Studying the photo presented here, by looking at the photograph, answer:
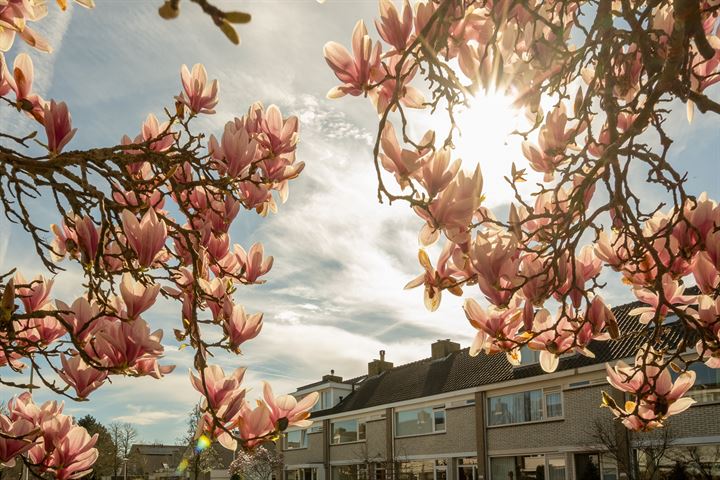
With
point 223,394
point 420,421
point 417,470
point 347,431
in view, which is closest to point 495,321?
point 223,394

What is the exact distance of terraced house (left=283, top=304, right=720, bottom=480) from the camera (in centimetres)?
1584

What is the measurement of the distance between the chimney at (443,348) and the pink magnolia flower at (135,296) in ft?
90.4

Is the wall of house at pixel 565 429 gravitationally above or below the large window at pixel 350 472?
above

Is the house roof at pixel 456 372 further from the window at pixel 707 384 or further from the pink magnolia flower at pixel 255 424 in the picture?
the pink magnolia flower at pixel 255 424

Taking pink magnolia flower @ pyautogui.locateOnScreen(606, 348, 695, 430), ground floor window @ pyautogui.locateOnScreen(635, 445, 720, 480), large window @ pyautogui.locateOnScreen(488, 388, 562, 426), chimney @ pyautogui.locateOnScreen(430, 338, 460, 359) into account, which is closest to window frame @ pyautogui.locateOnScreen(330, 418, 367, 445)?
chimney @ pyautogui.locateOnScreen(430, 338, 460, 359)

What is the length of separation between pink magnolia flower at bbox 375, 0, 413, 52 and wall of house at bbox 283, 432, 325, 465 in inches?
1256

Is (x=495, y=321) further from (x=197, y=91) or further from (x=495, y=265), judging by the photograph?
(x=197, y=91)

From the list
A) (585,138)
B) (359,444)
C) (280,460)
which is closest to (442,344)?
(359,444)

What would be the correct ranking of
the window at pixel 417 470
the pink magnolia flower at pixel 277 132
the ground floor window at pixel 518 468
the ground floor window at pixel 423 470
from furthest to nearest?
1. the window at pixel 417 470
2. the ground floor window at pixel 423 470
3. the ground floor window at pixel 518 468
4. the pink magnolia flower at pixel 277 132

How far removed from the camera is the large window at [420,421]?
24375 mm

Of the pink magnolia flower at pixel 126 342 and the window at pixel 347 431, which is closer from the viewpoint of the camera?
the pink magnolia flower at pixel 126 342

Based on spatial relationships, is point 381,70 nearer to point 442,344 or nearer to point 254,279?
point 254,279

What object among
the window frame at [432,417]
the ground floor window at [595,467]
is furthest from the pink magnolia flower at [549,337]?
the window frame at [432,417]

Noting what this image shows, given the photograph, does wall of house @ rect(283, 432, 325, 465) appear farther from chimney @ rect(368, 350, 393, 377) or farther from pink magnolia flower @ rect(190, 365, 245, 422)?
pink magnolia flower @ rect(190, 365, 245, 422)
